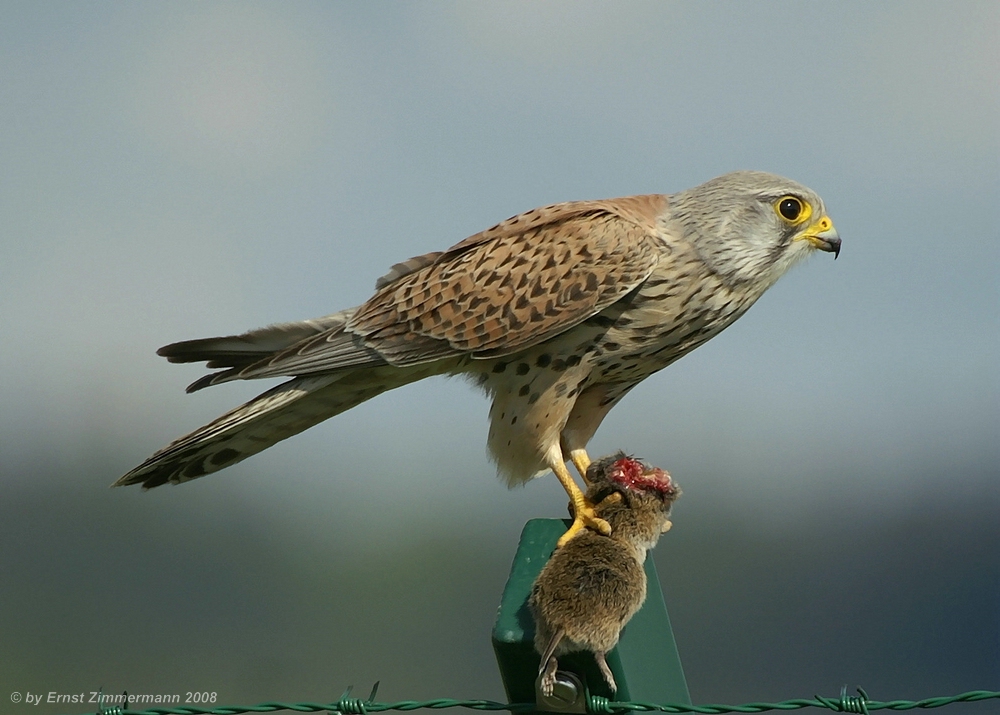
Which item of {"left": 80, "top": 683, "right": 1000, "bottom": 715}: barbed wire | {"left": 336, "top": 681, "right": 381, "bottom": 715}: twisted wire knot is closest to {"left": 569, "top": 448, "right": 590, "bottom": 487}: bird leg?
{"left": 80, "top": 683, "right": 1000, "bottom": 715}: barbed wire

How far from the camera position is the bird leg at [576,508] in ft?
9.83

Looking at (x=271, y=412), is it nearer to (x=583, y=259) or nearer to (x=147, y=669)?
(x=583, y=259)

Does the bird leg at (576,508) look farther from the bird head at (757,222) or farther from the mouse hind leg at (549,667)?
the bird head at (757,222)

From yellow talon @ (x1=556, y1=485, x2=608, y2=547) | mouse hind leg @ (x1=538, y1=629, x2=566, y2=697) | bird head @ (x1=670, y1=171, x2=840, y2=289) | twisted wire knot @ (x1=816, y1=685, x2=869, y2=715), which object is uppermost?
bird head @ (x1=670, y1=171, x2=840, y2=289)

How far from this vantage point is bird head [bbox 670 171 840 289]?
3607 mm

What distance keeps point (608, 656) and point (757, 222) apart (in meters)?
1.69

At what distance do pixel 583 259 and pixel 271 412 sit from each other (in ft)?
3.44

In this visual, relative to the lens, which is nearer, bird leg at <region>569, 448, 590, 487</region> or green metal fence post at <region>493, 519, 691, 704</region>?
green metal fence post at <region>493, 519, 691, 704</region>

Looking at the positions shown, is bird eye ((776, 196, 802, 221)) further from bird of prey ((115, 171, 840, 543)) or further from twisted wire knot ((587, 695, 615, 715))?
twisted wire knot ((587, 695, 615, 715))

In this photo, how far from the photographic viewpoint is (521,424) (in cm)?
359

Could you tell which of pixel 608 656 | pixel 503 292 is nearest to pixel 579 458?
pixel 503 292

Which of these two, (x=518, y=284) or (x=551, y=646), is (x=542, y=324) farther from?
(x=551, y=646)

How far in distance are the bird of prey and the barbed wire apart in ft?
3.04

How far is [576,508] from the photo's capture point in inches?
130
